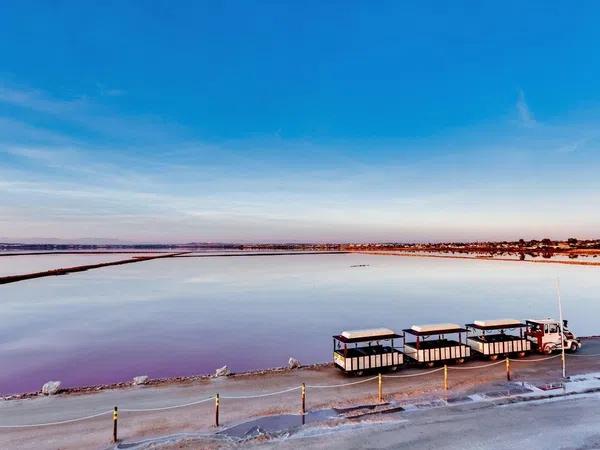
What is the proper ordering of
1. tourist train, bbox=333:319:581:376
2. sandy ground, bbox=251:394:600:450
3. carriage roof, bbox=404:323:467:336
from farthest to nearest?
carriage roof, bbox=404:323:467:336, tourist train, bbox=333:319:581:376, sandy ground, bbox=251:394:600:450

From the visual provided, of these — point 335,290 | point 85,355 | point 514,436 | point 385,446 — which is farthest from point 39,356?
point 335,290

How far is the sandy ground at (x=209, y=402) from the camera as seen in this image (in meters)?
18.3

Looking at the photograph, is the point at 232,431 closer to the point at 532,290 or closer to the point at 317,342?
the point at 317,342

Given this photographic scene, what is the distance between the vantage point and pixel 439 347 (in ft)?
93.5

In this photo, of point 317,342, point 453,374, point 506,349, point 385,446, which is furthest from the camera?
point 317,342

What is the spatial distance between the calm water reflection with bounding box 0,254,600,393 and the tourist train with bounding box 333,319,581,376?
25.9 ft

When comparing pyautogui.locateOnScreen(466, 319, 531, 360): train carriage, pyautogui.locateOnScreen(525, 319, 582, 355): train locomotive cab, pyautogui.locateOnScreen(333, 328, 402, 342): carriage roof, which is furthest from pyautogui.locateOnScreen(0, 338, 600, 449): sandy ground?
pyautogui.locateOnScreen(333, 328, 402, 342): carriage roof

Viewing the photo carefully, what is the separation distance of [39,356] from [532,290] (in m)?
77.4

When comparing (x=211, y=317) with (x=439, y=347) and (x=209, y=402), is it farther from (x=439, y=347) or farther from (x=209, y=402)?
(x=439, y=347)

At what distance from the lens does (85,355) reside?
36750mm

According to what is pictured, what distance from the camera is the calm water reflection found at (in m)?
34.2

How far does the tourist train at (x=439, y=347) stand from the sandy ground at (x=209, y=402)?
3.47 feet

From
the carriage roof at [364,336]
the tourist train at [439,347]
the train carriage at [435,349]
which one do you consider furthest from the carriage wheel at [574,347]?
the carriage roof at [364,336]

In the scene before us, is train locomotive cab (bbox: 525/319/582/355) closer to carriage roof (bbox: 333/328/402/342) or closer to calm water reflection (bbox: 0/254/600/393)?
carriage roof (bbox: 333/328/402/342)
